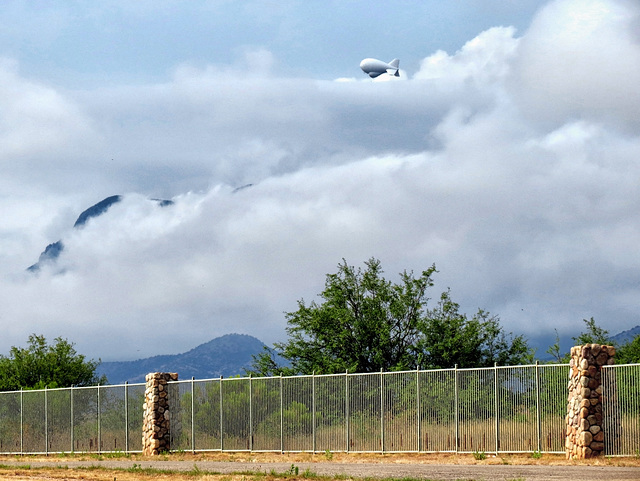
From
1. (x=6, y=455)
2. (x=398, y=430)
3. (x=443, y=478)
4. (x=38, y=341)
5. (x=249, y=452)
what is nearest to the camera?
(x=443, y=478)

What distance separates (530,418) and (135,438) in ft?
56.4

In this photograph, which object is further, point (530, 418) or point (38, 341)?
point (38, 341)

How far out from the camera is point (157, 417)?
3719cm

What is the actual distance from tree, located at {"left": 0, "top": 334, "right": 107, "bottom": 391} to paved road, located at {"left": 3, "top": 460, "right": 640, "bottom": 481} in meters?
27.2

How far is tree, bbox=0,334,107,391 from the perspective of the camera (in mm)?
56438

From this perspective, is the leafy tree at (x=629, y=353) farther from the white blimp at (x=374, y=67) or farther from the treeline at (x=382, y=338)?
the white blimp at (x=374, y=67)

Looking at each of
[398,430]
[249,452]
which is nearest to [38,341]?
[249,452]

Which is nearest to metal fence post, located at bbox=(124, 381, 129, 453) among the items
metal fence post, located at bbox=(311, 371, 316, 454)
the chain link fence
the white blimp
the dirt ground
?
the chain link fence

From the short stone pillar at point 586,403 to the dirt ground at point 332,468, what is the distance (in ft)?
1.70

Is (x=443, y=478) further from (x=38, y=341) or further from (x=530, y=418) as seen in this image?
(x=38, y=341)

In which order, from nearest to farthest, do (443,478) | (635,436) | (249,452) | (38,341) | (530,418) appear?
(443,478) < (635,436) < (530,418) < (249,452) < (38,341)

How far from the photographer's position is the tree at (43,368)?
5644cm

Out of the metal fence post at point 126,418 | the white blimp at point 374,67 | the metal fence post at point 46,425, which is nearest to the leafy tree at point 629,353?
the metal fence post at point 126,418

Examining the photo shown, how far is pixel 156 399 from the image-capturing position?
1468 inches
